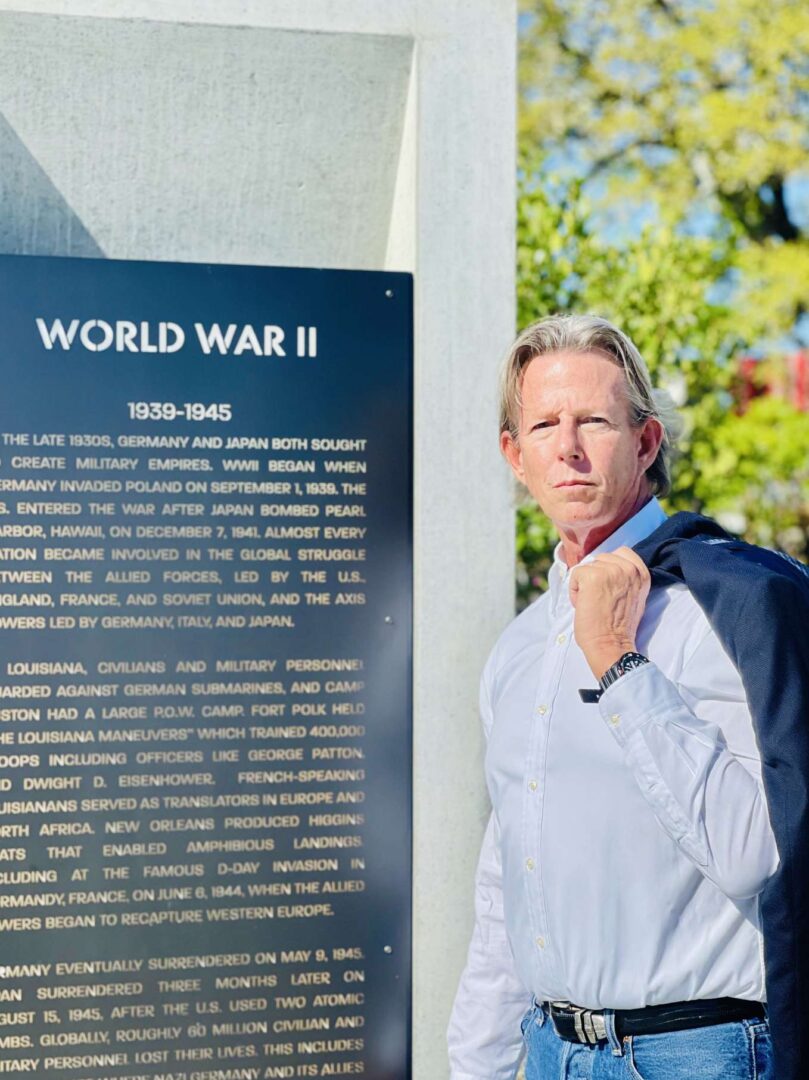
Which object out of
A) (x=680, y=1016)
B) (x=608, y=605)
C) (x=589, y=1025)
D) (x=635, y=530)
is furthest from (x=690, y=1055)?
(x=635, y=530)

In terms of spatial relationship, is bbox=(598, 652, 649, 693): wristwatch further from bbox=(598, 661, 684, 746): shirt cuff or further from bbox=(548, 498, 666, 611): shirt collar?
bbox=(548, 498, 666, 611): shirt collar

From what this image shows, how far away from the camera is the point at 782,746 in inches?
68.4

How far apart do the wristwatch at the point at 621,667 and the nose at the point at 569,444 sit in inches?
15.4

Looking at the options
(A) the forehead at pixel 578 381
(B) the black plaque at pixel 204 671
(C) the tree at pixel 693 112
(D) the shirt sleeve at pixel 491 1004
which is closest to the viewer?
(A) the forehead at pixel 578 381

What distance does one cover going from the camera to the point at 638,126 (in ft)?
44.2

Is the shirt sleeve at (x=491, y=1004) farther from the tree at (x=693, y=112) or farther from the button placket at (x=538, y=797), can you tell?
the tree at (x=693, y=112)

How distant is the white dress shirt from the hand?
0.08 metres

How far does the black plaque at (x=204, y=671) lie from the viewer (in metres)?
2.61

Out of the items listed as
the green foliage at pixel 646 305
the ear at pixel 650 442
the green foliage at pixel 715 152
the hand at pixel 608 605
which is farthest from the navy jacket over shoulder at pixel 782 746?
the green foliage at pixel 715 152

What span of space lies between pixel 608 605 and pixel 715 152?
1236 cm

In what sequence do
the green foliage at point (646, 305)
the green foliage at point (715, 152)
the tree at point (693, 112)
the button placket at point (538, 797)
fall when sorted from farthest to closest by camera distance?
the tree at point (693, 112), the green foliage at point (715, 152), the green foliage at point (646, 305), the button placket at point (538, 797)

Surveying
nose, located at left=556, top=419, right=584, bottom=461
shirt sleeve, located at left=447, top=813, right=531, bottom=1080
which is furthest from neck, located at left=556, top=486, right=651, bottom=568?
shirt sleeve, located at left=447, top=813, right=531, bottom=1080

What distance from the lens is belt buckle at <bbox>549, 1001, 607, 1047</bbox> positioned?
1.89 metres

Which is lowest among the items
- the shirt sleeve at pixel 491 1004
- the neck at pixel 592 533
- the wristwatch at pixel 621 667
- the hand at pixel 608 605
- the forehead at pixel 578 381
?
the shirt sleeve at pixel 491 1004
